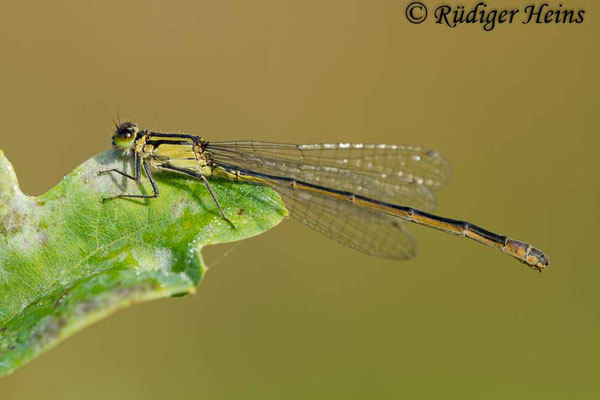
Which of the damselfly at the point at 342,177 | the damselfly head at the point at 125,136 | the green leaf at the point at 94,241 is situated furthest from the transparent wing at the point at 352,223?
the green leaf at the point at 94,241

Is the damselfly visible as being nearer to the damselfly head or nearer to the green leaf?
the damselfly head

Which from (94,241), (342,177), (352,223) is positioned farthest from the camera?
(342,177)

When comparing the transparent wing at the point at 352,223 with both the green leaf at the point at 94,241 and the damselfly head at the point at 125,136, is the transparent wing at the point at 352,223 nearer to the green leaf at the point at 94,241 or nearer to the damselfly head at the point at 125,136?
the damselfly head at the point at 125,136

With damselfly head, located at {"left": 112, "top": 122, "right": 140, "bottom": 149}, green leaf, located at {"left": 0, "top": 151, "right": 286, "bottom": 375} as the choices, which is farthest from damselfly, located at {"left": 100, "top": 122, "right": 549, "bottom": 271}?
green leaf, located at {"left": 0, "top": 151, "right": 286, "bottom": 375}

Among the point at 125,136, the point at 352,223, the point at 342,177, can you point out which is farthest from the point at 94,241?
the point at 342,177

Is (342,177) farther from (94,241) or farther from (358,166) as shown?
(94,241)
